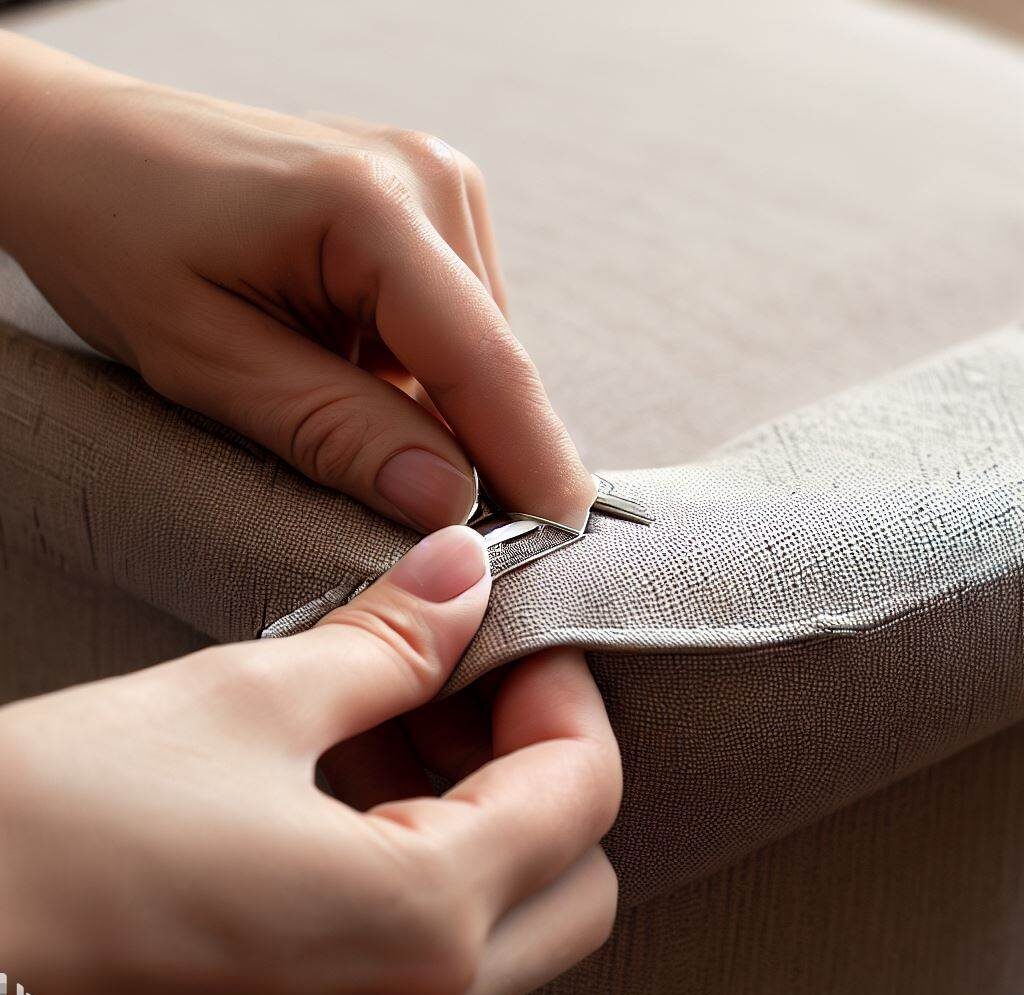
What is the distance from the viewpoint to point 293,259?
0.47 m

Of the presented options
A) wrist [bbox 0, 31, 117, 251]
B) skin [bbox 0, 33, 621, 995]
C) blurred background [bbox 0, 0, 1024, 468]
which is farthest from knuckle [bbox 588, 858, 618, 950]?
wrist [bbox 0, 31, 117, 251]

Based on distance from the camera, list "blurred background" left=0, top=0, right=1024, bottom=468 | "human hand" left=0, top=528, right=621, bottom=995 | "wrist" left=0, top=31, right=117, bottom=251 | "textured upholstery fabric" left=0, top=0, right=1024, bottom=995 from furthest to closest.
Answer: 1. "blurred background" left=0, top=0, right=1024, bottom=468
2. "wrist" left=0, top=31, right=117, bottom=251
3. "textured upholstery fabric" left=0, top=0, right=1024, bottom=995
4. "human hand" left=0, top=528, right=621, bottom=995

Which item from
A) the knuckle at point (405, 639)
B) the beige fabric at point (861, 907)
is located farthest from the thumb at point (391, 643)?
the beige fabric at point (861, 907)

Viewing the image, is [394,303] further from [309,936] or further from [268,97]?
[268,97]

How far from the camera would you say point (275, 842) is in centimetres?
31

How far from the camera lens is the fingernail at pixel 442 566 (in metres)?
0.40

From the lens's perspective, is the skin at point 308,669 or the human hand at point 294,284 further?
the human hand at point 294,284

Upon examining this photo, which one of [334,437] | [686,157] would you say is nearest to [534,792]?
[334,437]

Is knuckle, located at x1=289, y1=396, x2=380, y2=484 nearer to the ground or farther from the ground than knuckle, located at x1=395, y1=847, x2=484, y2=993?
farther from the ground

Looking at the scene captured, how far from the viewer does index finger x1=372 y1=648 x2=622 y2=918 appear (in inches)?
13.3

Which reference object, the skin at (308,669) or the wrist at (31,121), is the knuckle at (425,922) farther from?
the wrist at (31,121)

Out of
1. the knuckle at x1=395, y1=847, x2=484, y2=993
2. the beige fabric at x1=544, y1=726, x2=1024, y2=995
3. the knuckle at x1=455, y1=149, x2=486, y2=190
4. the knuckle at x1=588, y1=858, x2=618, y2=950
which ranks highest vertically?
the knuckle at x1=455, y1=149, x2=486, y2=190

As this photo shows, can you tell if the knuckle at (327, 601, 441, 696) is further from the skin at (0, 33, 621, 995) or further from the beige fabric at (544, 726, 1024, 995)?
the beige fabric at (544, 726, 1024, 995)

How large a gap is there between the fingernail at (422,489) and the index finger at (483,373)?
0.08 ft
